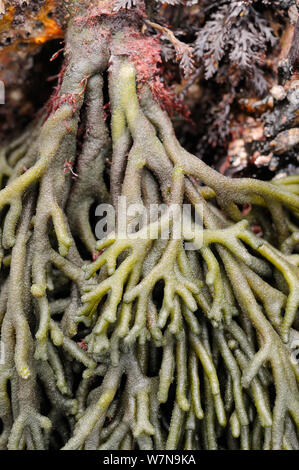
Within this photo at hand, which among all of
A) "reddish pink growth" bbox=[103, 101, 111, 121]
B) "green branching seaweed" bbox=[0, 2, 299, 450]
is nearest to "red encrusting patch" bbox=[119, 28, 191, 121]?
"green branching seaweed" bbox=[0, 2, 299, 450]

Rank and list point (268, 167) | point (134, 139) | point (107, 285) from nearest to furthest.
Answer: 1. point (107, 285)
2. point (134, 139)
3. point (268, 167)

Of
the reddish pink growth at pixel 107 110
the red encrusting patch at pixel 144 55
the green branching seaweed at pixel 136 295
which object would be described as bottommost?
the green branching seaweed at pixel 136 295

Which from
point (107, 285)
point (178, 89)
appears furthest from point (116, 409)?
point (178, 89)

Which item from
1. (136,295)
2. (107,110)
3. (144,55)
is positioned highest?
(144,55)

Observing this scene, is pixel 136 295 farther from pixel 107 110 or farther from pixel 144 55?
pixel 144 55

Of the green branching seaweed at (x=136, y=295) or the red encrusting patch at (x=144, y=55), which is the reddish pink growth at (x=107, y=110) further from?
the red encrusting patch at (x=144, y=55)

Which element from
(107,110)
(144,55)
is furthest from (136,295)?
(144,55)

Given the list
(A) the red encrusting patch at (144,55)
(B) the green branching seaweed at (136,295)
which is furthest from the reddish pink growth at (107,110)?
(A) the red encrusting patch at (144,55)
